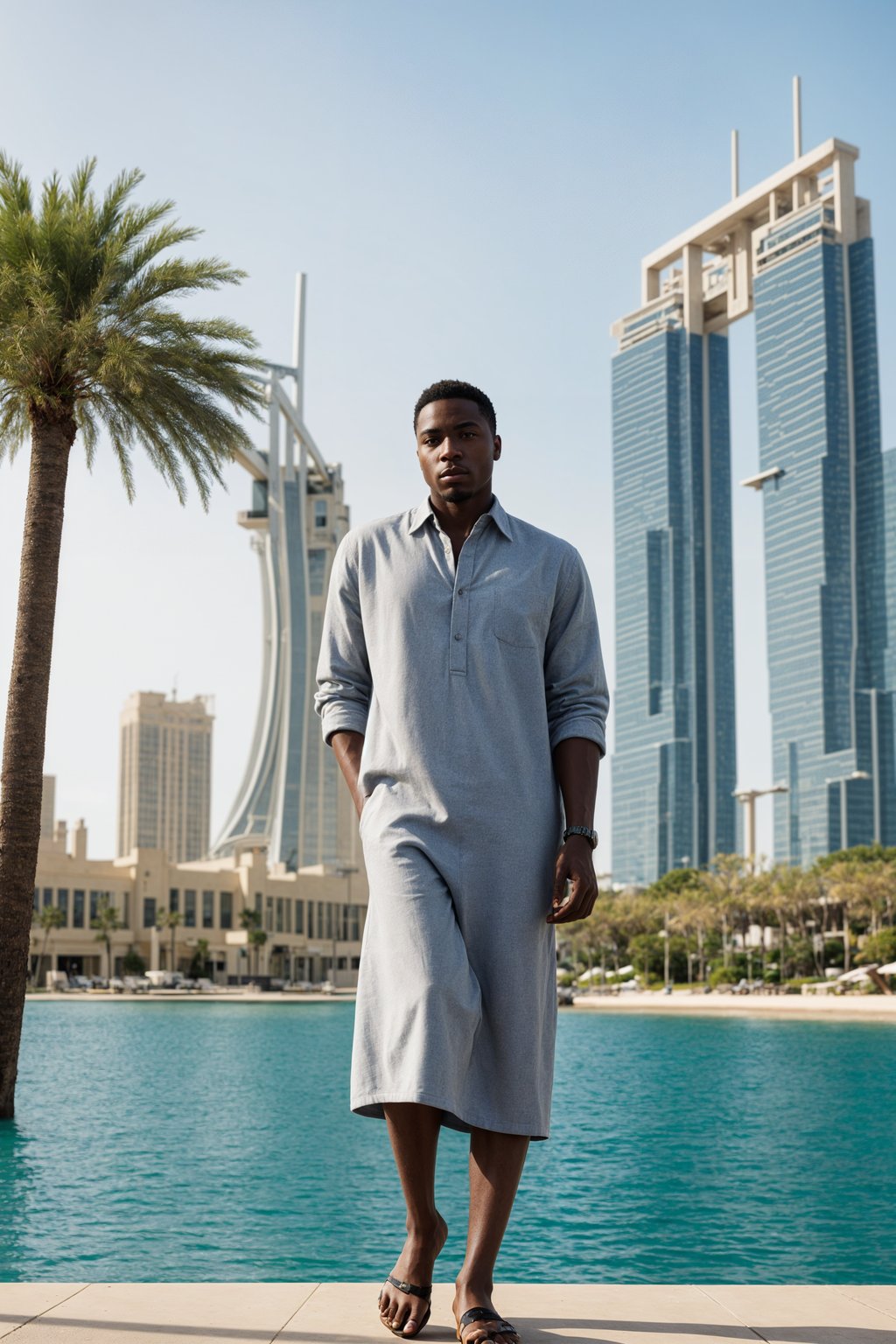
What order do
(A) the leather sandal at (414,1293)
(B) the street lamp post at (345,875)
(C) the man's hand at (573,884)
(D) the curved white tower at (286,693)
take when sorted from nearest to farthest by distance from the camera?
(A) the leather sandal at (414,1293) → (C) the man's hand at (573,884) → (B) the street lamp post at (345,875) → (D) the curved white tower at (286,693)

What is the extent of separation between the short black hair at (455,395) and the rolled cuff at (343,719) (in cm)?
76

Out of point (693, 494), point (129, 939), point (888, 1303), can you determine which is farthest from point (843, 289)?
point (888, 1303)

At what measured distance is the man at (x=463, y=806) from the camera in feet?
10.4

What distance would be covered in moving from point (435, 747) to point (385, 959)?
19.8 inches

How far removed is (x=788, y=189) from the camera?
147 metres

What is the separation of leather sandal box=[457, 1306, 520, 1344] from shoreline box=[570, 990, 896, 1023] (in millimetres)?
46654

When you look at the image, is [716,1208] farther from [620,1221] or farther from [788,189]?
[788,189]

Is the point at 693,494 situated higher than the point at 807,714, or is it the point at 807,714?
the point at 693,494

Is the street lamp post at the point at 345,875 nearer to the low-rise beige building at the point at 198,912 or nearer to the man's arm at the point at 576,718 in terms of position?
the low-rise beige building at the point at 198,912

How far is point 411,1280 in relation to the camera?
3.22 meters

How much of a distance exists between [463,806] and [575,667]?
505mm

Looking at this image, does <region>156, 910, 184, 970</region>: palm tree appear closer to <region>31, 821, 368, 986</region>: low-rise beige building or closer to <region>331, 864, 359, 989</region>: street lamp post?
<region>31, 821, 368, 986</region>: low-rise beige building

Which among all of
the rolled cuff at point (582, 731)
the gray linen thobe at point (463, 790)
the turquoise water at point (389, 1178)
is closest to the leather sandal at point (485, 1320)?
the gray linen thobe at point (463, 790)

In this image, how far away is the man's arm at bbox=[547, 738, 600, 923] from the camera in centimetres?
328
